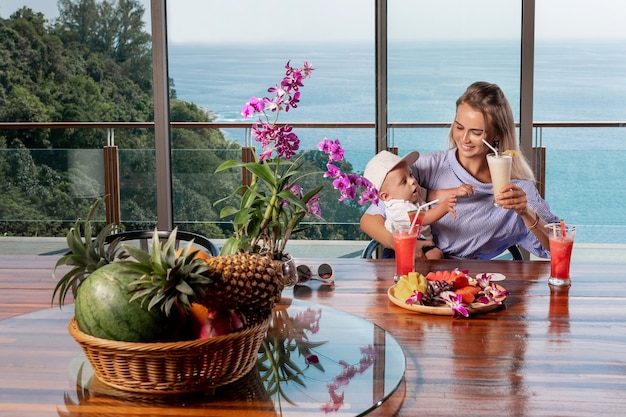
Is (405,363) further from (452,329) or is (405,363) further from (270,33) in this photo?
(270,33)

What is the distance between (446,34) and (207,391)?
3.36 meters

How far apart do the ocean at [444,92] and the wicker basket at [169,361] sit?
3.16 meters

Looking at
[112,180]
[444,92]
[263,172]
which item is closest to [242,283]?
[263,172]

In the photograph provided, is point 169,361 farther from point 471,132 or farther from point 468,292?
point 471,132

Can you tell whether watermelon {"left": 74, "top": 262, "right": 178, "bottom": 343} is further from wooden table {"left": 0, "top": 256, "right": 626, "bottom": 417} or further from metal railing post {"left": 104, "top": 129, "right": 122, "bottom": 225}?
metal railing post {"left": 104, "top": 129, "right": 122, "bottom": 225}

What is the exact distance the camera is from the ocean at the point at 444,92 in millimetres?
4504

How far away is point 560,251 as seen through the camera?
2256 millimetres

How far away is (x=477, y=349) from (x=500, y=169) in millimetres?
955

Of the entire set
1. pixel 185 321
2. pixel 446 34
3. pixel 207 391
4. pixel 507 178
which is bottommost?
pixel 207 391

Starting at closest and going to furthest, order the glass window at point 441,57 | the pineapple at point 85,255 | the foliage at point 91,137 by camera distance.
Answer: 1. the pineapple at point 85,255
2. the glass window at point 441,57
3. the foliage at point 91,137

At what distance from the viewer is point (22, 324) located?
192 centimetres

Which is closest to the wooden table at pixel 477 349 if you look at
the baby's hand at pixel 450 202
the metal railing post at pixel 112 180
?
the baby's hand at pixel 450 202

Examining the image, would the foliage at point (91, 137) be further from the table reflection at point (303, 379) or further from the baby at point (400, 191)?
the table reflection at point (303, 379)

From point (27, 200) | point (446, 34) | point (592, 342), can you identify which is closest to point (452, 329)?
point (592, 342)
